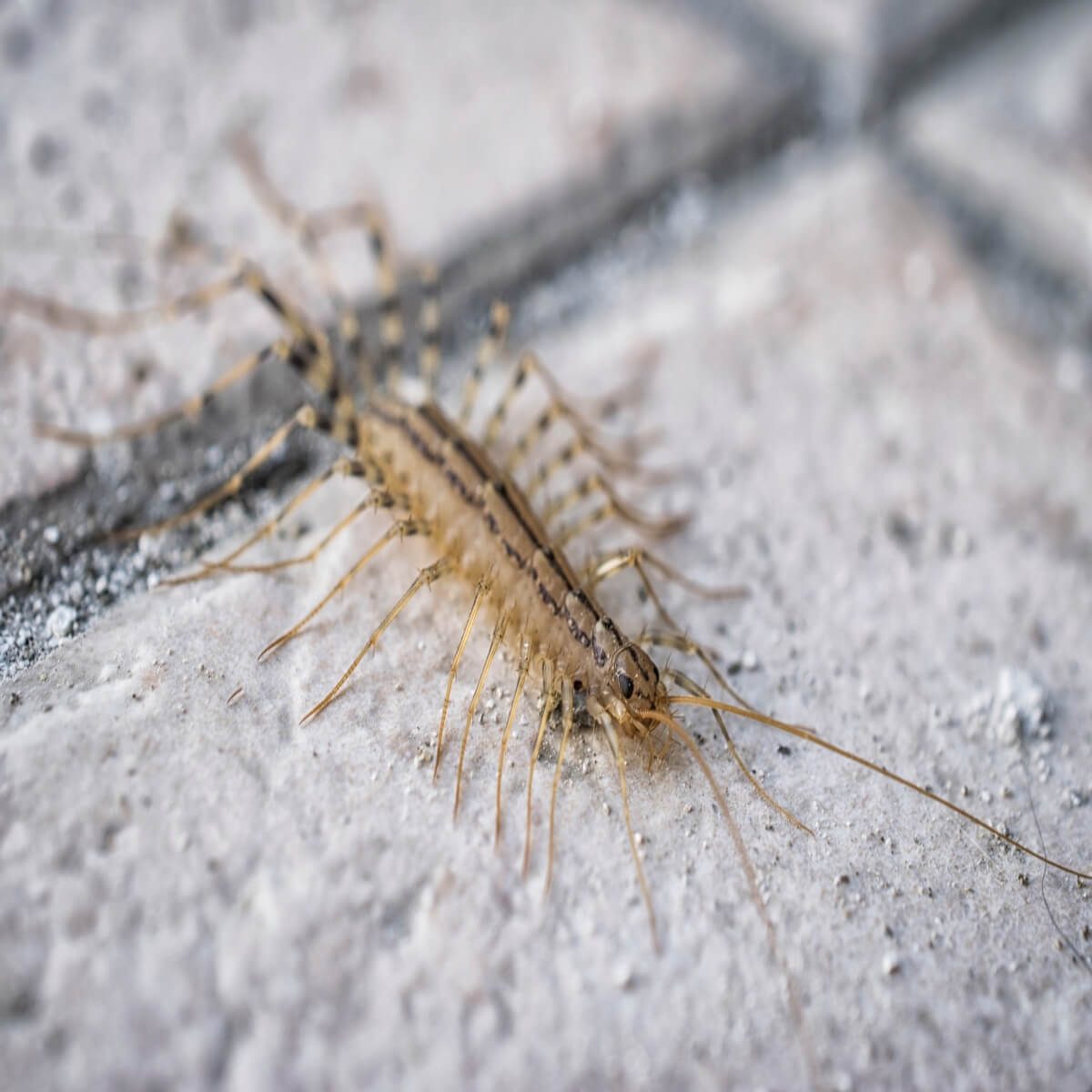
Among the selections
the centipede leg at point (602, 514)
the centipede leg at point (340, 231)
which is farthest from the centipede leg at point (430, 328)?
the centipede leg at point (602, 514)

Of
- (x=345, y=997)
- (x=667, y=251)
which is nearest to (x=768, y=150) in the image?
(x=667, y=251)

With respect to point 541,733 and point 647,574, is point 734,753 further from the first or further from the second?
point 647,574

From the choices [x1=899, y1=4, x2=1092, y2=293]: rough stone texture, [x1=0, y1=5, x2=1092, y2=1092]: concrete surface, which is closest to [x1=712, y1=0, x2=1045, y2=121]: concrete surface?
[x1=899, y1=4, x2=1092, y2=293]: rough stone texture

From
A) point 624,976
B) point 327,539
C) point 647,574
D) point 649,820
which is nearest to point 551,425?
point 647,574

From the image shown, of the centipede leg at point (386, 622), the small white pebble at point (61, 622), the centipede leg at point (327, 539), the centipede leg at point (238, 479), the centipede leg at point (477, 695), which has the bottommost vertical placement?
the centipede leg at point (477, 695)

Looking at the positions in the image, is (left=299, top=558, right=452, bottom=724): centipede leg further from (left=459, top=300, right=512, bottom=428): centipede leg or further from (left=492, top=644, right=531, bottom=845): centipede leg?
(left=459, top=300, right=512, bottom=428): centipede leg

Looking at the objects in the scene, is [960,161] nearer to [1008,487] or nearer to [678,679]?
[1008,487]

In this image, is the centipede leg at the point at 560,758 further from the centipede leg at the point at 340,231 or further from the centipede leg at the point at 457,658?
the centipede leg at the point at 340,231
